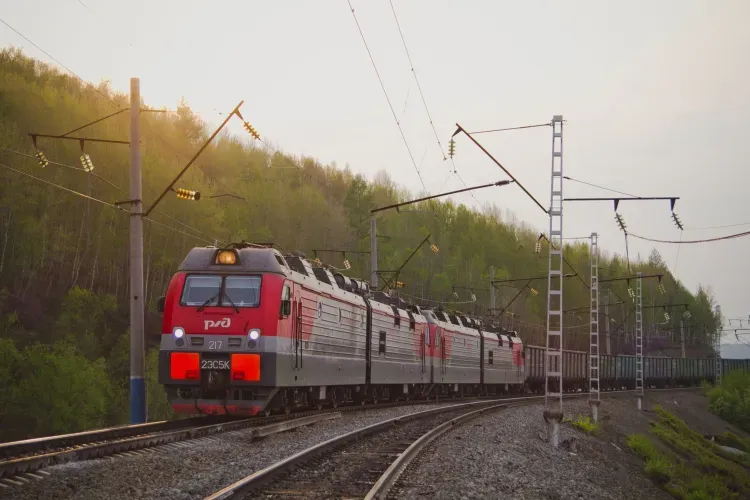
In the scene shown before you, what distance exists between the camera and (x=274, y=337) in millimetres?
18078

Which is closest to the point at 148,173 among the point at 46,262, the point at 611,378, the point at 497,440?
the point at 46,262

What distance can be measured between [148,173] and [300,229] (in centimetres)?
1990

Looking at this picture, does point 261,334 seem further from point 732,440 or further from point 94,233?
point 94,233

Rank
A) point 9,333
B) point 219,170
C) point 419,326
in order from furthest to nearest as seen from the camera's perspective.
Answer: point 219,170 → point 9,333 → point 419,326

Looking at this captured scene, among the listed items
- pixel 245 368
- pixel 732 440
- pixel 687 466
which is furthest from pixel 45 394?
pixel 732 440

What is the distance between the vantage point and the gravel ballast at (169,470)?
941cm

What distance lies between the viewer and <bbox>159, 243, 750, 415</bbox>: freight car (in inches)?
702

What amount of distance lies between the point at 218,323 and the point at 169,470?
6.96 m

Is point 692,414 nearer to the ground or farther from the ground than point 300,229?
nearer to the ground

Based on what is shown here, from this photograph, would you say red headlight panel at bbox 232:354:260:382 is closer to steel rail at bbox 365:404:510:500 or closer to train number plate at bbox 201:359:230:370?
train number plate at bbox 201:359:230:370

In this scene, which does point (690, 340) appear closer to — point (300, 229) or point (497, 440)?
point (300, 229)

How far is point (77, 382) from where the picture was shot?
4984 centimetres

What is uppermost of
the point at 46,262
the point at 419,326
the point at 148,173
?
the point at 148,173

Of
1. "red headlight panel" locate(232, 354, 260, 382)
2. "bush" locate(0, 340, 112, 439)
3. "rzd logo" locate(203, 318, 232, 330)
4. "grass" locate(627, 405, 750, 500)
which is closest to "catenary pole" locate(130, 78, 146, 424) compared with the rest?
"rzd logo" locate(203, 318, 232, 330)
